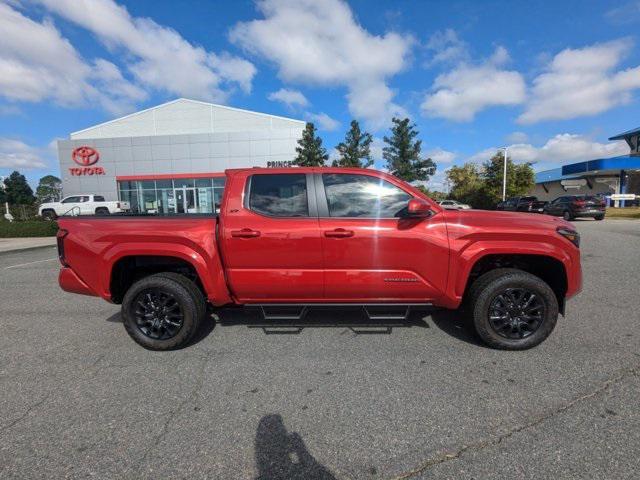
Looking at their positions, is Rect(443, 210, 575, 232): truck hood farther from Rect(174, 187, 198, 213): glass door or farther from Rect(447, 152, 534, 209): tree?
Rect(447, 152, 534, 209): tree

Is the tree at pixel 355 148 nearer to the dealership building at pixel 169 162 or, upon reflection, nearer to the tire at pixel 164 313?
the dealership building at pixel 169 162

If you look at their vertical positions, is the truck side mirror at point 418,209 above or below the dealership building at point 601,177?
below

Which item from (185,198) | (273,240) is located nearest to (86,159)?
(185,198)

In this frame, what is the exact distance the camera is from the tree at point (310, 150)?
29525 mm

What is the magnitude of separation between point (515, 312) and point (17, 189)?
4926 inches

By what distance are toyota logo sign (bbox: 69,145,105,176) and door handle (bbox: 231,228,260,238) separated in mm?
36276

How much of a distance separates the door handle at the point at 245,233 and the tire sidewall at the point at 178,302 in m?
0.81

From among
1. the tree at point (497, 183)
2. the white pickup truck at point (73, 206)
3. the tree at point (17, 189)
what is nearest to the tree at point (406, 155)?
the tree at point (497, 183)

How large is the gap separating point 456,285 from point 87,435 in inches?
131

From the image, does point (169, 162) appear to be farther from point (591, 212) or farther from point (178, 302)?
point (591, 212)

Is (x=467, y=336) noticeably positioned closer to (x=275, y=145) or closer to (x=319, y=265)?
(x=319, y=265)

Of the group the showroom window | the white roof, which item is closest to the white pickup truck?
the showroom window

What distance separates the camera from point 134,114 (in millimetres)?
36188

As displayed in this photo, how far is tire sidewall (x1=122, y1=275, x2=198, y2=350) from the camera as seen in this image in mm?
3625
